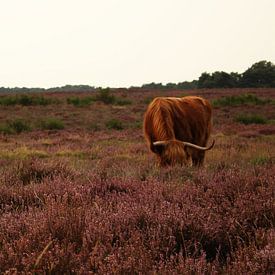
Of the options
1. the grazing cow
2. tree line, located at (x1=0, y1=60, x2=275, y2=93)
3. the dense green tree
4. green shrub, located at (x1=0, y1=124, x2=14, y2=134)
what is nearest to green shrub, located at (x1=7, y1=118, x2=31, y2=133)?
green shrub, located at (x1=0, y1=124, x2=14, y2=134)

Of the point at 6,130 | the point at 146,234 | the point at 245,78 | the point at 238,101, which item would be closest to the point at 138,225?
the point at 146,234

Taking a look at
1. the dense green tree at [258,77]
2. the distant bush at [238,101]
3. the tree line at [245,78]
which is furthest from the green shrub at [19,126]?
the dense green tree at [258,77]

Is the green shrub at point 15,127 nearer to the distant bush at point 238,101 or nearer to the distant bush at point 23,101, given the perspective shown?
the distant bush at point 23,101

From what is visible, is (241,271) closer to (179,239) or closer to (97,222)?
→ (179,239)

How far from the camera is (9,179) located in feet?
18.8

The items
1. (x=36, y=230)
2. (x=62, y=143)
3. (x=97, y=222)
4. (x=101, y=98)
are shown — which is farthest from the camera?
(x=101, y=98)

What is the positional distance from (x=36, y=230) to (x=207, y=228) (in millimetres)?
1250

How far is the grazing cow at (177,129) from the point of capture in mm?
7672

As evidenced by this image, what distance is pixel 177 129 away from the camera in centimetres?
889

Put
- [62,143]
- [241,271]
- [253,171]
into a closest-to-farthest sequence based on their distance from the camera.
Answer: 1. [241,271]
2. [253,171]
3. [62,143]

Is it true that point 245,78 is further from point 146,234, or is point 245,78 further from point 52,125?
point 146,234

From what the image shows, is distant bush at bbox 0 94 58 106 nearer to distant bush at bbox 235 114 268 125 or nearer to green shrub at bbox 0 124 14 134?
green shrub at bbox 0 124 14 134

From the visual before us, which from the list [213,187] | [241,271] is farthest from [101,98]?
[241,271]

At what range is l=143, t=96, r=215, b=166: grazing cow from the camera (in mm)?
7672
